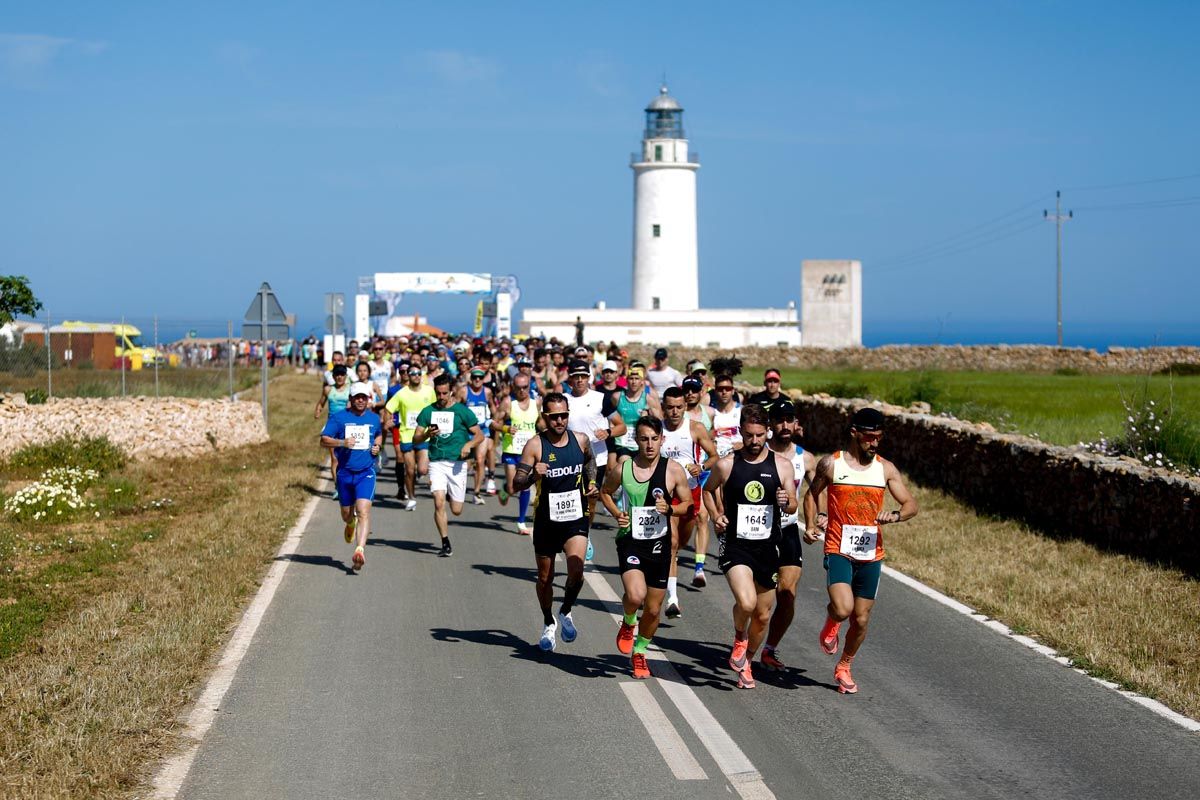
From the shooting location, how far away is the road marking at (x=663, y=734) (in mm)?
7555

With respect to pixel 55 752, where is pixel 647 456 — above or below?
above

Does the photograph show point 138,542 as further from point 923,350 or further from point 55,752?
point 923,350

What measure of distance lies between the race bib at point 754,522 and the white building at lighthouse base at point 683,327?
6435 cm

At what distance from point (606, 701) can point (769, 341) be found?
2626 inches

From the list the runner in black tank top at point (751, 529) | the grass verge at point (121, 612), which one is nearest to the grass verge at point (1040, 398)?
the runner in black tank top at point (751, 529)

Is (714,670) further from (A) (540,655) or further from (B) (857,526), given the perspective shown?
(B) (857,526)

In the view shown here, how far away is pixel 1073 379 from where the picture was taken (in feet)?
143

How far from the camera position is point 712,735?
8273 millimetres

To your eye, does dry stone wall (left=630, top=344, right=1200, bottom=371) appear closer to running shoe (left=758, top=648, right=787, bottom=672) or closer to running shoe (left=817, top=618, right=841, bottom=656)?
running shoe (left=758, top=648, right=787, bottom=672)

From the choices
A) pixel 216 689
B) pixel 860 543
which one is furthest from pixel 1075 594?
pixel 216 689

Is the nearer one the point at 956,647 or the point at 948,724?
the point at 948,724

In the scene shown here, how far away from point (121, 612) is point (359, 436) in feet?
10.6

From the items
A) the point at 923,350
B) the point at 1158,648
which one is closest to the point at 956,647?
the point at 1158,648

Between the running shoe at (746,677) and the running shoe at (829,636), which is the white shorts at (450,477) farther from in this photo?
the running shoe at (829,636)
